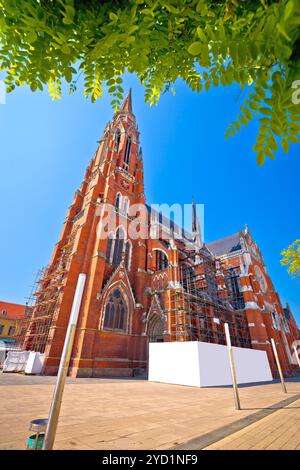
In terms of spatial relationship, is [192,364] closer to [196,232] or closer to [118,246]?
[118,246]

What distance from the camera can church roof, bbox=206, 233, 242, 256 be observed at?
3228 centimetres

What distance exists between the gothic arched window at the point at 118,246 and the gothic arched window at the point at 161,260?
441 cm

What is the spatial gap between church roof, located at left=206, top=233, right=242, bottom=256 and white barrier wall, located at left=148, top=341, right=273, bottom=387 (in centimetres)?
1911

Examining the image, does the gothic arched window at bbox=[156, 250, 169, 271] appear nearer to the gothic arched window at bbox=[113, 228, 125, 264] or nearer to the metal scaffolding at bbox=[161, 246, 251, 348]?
the metal scaffolding at bbox=[161, 246, 251, 348]

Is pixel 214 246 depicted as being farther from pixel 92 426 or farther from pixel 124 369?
pixel 92 426

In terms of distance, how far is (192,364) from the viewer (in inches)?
476

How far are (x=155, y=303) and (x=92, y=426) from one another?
1602 cm

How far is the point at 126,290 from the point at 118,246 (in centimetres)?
452

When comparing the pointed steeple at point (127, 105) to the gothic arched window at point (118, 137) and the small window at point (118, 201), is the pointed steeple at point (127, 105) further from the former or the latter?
the small window at point (118, 201)

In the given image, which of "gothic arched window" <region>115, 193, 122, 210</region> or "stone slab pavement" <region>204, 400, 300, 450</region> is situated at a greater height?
"gothic arched window" <region>115, 193, 122, 210</region>

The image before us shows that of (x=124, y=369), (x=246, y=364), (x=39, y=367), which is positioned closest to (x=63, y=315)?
(x=39, y=367)

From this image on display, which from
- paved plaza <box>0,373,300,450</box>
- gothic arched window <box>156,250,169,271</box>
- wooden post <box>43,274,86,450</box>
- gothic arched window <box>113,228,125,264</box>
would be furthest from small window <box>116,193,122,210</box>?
wooden post <box>43,274,86,450</box>

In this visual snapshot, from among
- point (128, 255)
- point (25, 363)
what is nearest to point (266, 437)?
point (25, 363)

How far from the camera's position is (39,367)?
14.1 m
